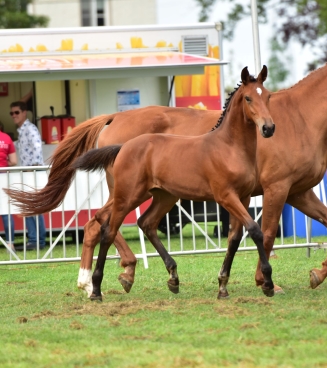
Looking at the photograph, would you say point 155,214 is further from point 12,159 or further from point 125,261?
point 12,159

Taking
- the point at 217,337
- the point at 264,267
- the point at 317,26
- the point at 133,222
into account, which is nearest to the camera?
the point at 217,337

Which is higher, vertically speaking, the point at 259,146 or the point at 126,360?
the point at 259,146

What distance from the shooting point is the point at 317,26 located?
32.1 meters

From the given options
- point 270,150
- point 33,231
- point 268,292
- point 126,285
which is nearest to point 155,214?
point 126,285

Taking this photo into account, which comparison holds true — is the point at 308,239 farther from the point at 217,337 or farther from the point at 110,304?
the point at 217,337

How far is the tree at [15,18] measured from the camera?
3772cm

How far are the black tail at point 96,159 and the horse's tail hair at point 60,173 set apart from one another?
16 cm

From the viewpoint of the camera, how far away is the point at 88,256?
8.56m

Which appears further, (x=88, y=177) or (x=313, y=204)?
(x=88, y=177)

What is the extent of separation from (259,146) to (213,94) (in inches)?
259

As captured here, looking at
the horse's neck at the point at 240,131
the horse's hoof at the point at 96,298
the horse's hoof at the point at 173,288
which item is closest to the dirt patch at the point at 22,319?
the horse's hoof at the point at 96,298

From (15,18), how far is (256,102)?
3185 cm

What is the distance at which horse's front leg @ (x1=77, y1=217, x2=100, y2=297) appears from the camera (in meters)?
8.33

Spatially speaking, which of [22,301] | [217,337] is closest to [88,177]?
[22,301]
